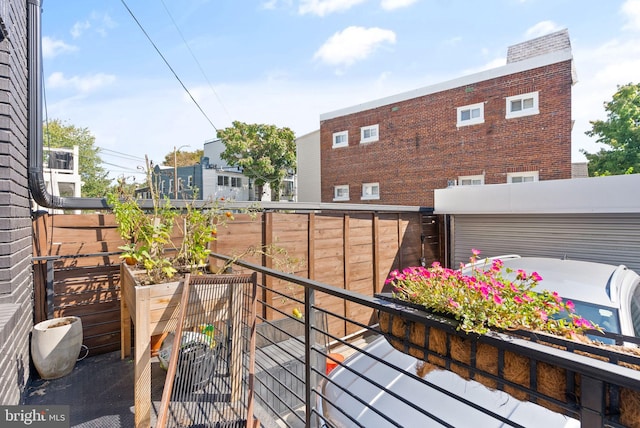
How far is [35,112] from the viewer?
2.80 m

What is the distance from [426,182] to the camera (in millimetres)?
11000

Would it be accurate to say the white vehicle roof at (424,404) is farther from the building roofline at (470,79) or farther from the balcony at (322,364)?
the building roofline at (470,79)

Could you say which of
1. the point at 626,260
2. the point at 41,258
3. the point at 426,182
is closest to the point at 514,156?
the point at 426,182

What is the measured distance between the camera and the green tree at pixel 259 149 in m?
18.8

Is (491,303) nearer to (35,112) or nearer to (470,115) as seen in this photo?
(35,112)

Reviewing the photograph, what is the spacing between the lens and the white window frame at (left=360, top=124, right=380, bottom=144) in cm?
1232

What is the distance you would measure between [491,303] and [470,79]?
1093 cm

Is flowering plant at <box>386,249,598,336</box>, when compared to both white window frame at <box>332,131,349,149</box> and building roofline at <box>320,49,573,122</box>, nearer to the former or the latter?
building roofline at <box>320,49,573,122</box>

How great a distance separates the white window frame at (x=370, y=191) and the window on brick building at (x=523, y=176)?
4.47 meters

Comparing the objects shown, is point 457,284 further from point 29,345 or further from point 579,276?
point 29,345

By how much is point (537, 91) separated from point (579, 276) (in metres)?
7.98

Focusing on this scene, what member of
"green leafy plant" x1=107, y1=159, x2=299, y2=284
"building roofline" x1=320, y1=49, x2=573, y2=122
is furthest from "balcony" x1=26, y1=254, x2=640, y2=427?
"building roofline" x1=320, y1=49, x2=573, y2=122

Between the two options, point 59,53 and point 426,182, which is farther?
point 426,182

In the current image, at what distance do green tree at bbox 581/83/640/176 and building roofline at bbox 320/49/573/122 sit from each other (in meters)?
7.41
